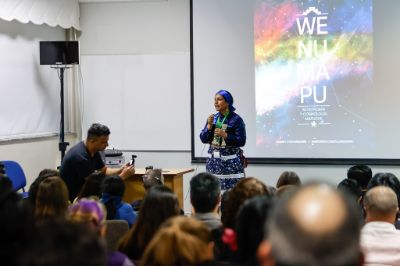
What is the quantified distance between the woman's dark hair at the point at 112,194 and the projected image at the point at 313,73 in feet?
11.2

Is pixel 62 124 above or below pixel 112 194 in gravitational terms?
above

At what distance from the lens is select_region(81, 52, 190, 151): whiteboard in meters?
6.97

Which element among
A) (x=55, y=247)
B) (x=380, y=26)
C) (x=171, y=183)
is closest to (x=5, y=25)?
(x=171, y=183)

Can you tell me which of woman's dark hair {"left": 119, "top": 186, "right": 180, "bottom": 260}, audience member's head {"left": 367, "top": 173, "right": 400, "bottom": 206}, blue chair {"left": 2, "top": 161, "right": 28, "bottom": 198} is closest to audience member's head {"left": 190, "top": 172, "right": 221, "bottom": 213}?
woman's dark hair {"left": 119, "top": 186, "right": 180, "bottom": 260}

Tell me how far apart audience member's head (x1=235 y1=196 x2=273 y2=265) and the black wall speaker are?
5082mm

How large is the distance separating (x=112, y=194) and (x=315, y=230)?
262cm

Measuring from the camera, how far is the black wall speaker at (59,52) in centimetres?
653

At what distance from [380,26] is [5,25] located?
414 cm

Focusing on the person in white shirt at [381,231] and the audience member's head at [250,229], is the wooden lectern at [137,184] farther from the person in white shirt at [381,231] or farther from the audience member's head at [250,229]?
the audience member's head at [250,229]

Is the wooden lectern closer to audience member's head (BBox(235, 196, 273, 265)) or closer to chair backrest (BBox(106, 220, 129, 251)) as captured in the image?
chair backrest (BBox(106, 220, 129, 251))

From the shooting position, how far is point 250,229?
71.4 inches

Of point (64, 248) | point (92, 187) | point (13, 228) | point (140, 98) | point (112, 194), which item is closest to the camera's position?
point (64, 248)

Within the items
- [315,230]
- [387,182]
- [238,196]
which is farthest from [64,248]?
[387,182]

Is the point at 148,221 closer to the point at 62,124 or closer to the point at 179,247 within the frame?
the point at 179,247
